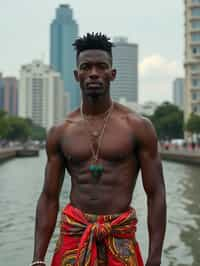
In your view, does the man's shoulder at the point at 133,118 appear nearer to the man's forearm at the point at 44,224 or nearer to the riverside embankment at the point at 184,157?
the man's forearm at the point at 44,224

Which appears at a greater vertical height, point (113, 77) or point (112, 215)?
point (113, 77)

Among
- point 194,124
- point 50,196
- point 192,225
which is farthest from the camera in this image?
point 194,124

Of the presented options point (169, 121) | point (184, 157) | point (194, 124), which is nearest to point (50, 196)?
point (184, 157)

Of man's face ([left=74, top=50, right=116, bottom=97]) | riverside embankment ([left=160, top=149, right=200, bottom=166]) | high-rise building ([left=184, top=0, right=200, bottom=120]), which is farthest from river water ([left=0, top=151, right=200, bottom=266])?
high-rise building ([left=184, top=0, right=200, bottom=120])

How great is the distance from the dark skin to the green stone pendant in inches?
1.0

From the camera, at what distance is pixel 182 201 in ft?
65.4

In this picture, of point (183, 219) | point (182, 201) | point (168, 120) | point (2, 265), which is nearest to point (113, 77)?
point (2, 265)

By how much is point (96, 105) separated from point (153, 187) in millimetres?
543

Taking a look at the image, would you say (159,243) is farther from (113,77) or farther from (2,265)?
(2,265)

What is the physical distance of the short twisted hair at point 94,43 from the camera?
323 cm

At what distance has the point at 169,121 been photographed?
95.2 meters

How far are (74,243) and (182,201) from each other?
1713 centimetres

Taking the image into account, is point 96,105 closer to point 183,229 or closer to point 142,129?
point 142,129

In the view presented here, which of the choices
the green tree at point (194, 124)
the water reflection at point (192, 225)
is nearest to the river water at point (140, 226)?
the water reflection at point (192, 225)
